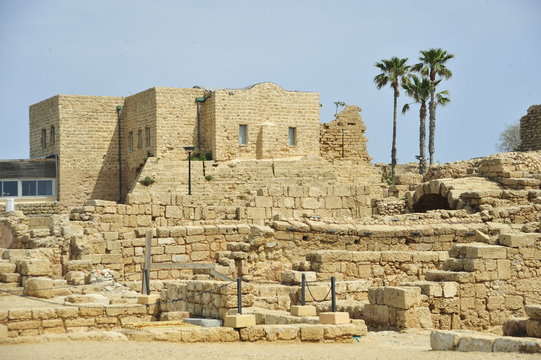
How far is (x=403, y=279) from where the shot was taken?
17.8 meters

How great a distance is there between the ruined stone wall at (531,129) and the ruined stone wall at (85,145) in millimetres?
16153

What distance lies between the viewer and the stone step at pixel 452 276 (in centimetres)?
1558

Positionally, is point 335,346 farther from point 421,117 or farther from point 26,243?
point 421,117

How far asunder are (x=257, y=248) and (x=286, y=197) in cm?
336

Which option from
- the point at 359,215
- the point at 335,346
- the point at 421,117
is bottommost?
the point at 335,346

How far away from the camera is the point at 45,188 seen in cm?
4047

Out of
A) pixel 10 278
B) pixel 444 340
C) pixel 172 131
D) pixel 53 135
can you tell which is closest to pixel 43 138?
pixel 53 135

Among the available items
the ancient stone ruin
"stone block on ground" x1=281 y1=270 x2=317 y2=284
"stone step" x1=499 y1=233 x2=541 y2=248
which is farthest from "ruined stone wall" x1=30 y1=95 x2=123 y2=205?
"stone step" x1=499 y1=233 x2=541 y2=248

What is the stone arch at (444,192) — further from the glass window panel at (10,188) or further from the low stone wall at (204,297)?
the glass window panel at (10,188)

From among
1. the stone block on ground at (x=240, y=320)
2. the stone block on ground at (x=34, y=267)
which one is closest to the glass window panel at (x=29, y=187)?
the stone block on ground at (x=34, y=267)

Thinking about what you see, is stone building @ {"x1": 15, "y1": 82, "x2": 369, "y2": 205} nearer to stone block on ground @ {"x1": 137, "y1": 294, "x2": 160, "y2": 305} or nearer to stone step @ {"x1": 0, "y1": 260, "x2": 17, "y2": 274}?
stone step @ {"x1": 0, "y1": 260, "x2": 17, "y2": 274}

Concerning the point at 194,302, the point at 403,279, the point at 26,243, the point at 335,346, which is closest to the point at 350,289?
the point at 403,279

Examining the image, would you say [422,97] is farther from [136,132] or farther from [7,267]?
[7,267]

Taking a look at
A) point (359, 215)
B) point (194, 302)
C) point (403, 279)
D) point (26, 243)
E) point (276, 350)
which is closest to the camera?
point (276, 350)
